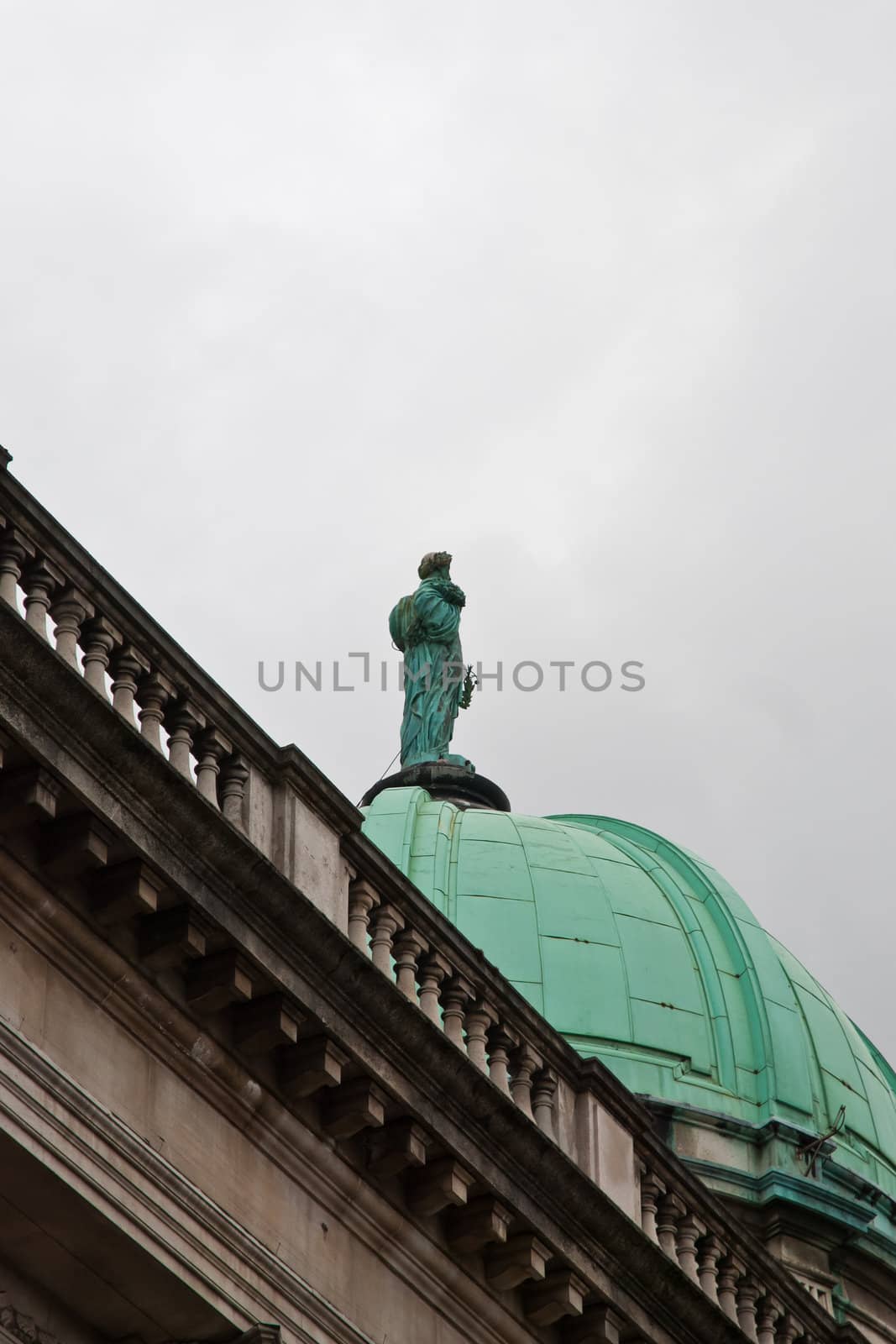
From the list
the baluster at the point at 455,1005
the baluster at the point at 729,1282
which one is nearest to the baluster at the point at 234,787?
the baluster at the point at 455,1005

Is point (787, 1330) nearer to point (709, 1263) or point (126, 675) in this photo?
point (709, 1263)

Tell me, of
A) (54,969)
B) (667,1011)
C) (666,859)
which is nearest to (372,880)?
(54,969)

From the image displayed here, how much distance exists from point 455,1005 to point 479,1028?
9.7 inches

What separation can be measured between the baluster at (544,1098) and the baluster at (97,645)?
14.4 feet

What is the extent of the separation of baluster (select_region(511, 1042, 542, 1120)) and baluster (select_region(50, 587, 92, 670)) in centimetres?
453

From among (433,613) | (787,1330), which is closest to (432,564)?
(433,613)

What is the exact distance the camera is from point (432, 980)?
709 inches

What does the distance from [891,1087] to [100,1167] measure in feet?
62.6

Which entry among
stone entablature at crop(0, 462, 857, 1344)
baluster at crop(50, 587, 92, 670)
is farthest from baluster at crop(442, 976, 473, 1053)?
baluster at crop(50, 587, 92, 670)

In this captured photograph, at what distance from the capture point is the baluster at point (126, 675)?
15914mm

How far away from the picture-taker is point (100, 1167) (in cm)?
1466

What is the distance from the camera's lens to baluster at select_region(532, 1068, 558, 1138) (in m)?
18.5

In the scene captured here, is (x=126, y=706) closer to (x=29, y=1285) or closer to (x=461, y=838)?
(x=29, y=1285)

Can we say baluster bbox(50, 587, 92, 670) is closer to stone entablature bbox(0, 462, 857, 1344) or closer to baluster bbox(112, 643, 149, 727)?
stone entablature bbox(0, 462, 857, 1344)
